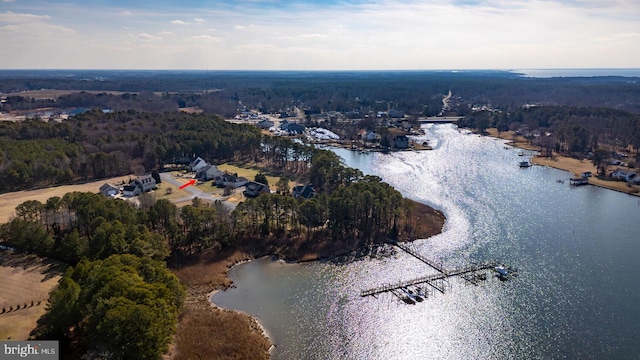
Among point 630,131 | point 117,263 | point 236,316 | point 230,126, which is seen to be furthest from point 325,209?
point 630,131

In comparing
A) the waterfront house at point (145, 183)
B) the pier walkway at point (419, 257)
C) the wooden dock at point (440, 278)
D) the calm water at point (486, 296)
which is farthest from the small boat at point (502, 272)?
the waterfront house at point (145, 183)

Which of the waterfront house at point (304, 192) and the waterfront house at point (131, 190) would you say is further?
the waterfront house at point (131, 190)

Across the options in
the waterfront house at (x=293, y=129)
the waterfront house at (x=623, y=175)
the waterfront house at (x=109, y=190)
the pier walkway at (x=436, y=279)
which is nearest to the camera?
the pier walkway at (x=436, y=279)

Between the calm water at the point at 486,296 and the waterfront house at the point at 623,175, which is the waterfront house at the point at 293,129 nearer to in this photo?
the calm water at the point at 486,296

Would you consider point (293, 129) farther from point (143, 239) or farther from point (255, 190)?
point (143, 239)

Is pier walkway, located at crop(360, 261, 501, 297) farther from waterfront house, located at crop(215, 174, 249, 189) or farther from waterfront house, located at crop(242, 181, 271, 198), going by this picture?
waterfront house, located at crop(215, 174, 249, 189)

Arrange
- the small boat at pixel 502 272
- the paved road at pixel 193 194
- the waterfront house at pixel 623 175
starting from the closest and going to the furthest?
the small boat at pixel 502 272, the paved road at pixel 193 194, the waterfront house at pixel 623 175

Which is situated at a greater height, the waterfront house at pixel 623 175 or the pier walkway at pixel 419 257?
the waterfront house at pixel 623 175
